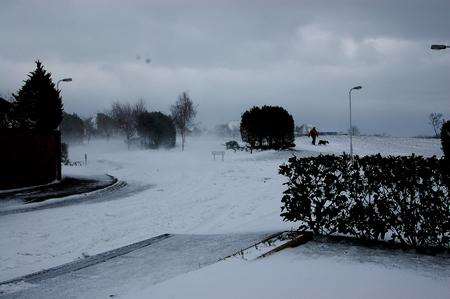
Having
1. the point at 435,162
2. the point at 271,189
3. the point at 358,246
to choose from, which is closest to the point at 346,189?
the point at 358,246

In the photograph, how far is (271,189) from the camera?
17000 millimetres

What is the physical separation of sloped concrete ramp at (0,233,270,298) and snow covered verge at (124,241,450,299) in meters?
0.71

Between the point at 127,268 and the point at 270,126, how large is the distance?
35.4 metres

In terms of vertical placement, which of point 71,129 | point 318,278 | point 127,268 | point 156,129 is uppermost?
point 71,129

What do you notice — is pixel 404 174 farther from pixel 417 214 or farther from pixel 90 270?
pixel 90 270

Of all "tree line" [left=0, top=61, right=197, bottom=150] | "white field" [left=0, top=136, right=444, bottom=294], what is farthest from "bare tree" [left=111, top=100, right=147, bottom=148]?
"white field" [left=0, top=136, right=444, bottom=294]

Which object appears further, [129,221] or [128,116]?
[128,116]

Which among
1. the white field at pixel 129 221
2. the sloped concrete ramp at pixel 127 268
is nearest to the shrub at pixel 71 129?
the white field at pixel 129 221

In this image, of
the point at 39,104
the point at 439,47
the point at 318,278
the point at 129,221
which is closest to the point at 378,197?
the point at 318,278

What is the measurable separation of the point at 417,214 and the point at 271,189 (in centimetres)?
1033

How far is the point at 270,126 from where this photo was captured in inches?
1640

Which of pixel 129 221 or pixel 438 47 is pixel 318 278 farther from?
pixel 438 47

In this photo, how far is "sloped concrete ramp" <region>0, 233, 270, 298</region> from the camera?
20.3 ft

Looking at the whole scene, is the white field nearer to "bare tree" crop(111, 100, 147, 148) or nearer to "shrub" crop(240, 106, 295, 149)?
"shrub" crop(240, 106, 295, 149)
